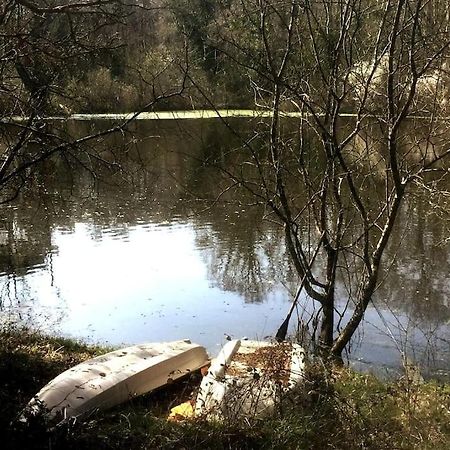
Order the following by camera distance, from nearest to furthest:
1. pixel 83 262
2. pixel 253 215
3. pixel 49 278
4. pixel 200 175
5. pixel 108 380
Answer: pixel 108 380, pixel 49 278, pixel 83 262, pixel 253 215, pixel 200 175

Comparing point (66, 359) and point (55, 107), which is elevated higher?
point (55, 107)

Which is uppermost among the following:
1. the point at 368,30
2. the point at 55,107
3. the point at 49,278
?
the point at 368,30

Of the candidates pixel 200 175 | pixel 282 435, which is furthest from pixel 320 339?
pixel 200 175

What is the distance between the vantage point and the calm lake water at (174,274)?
23.8 feet

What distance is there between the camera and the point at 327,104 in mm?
6117

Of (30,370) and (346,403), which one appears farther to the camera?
(30,370)

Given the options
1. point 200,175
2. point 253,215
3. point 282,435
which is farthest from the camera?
point 200,175

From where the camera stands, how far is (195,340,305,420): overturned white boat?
3920mm

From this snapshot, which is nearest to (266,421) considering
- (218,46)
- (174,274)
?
(218,46)

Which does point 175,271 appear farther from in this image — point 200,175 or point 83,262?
point 200,175

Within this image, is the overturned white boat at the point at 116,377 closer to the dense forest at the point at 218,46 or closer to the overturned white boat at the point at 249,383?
the overturned white boat at the point at 249,383

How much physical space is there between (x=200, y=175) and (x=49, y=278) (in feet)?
26.6

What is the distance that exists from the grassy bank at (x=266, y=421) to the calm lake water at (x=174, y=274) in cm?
152

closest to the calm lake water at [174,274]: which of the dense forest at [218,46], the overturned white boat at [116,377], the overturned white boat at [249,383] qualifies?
the dense forest at [218,46]
